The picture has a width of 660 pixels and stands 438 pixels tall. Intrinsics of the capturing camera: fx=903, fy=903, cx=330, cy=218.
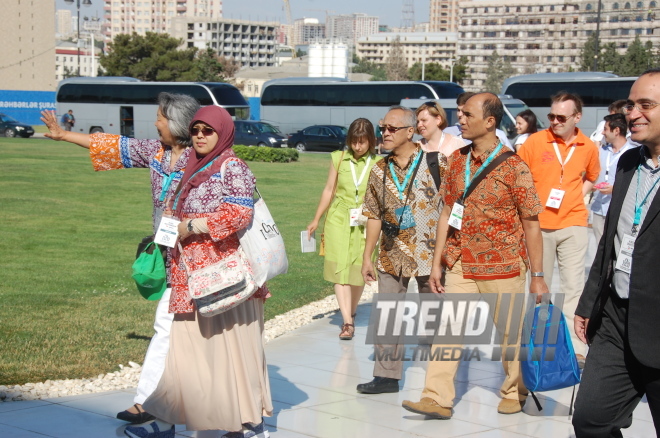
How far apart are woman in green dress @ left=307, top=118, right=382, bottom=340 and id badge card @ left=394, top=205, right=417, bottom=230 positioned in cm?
151

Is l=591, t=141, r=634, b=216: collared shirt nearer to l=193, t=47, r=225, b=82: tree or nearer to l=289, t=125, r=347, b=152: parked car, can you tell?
Result: l=289, t=125, r=347, b=152: parked car

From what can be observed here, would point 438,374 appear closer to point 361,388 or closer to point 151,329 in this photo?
point 361,388

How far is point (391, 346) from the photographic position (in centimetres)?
639

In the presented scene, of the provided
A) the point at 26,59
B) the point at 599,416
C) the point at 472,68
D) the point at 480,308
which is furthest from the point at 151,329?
the point at 472,68

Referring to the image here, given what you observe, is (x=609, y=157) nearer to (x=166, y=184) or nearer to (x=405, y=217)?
(x=405, y=217)

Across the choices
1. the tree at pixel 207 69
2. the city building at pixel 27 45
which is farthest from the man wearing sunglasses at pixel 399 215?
the city building at pixel 27 45

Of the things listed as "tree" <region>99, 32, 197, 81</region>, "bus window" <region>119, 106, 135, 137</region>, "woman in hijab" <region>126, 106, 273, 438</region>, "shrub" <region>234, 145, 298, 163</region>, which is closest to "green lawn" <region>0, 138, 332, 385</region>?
"woman in hijab" <region>126, 106, 273, 438</region>

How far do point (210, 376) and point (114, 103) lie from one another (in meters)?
47.5

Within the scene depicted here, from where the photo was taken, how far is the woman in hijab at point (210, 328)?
483 centimetres

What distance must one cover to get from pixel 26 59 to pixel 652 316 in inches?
3838

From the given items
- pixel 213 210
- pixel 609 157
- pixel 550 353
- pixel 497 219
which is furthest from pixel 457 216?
pixel 609 157

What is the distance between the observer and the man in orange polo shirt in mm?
7086

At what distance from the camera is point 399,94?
4625 centimetres

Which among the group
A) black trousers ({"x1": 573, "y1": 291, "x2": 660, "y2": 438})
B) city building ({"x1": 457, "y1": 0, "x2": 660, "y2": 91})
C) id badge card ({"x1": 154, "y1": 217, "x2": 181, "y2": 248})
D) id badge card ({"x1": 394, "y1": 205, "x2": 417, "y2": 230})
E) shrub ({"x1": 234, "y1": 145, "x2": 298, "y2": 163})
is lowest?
shrub ({"x1": 234, "y1": 145, "x2": 298, "y2": 163})
